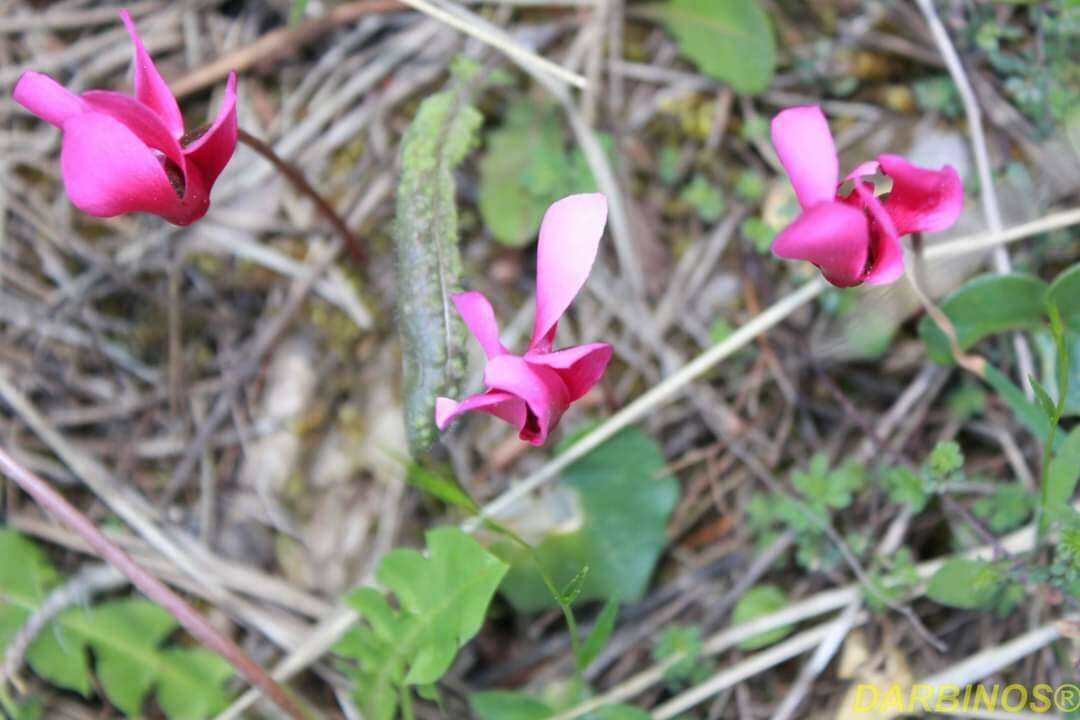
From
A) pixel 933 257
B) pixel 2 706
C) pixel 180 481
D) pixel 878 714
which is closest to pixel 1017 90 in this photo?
pixel 933 257

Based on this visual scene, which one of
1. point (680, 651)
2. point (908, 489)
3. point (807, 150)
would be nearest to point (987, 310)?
point (908, 489)

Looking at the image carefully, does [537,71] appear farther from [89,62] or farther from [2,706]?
[2,706]

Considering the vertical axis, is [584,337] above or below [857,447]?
above

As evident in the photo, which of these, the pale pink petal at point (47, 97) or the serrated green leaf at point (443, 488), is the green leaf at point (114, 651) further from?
the pale pink petal at point (47, 97)

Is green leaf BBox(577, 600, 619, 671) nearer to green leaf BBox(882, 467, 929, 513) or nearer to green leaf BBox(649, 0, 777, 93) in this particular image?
green leaf BBox(882, 467, 929, 513)

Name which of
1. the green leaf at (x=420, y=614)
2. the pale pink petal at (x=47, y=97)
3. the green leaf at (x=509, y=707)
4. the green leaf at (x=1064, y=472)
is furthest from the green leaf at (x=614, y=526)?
the pale pink petal at (x=47, y=97)
